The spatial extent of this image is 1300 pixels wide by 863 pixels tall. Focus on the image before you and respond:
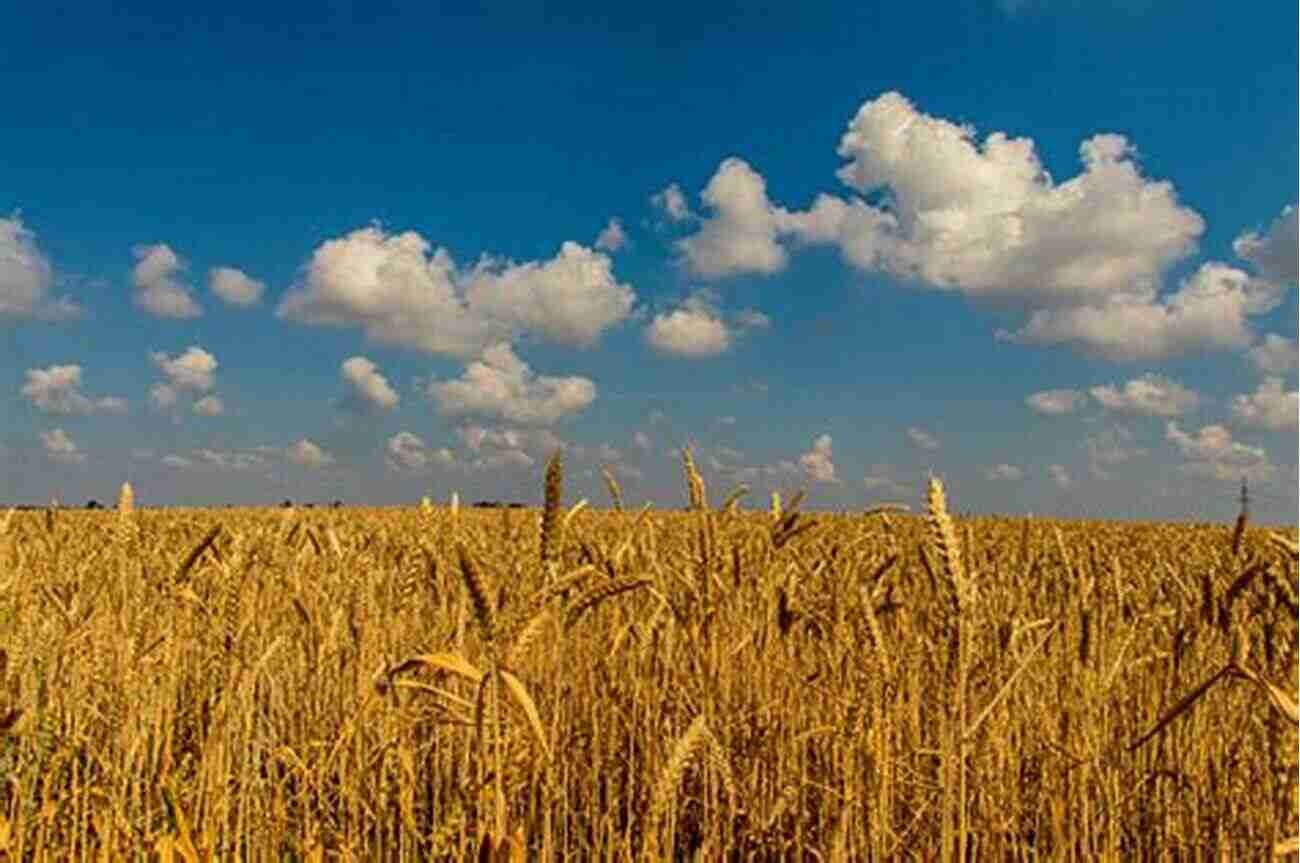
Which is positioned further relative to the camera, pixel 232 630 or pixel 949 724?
pixel 232 630

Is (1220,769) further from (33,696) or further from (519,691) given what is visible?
(33,696)

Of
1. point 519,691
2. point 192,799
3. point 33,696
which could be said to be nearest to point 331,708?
point 192,799

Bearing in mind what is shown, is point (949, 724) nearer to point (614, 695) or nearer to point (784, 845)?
point (784, 845)

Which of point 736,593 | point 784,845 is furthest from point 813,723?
point 784,845

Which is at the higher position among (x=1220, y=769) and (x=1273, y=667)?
(x=1273, y=667)

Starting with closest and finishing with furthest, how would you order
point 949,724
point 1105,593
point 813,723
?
point 949,724 < point 813,723 < point 1105,593

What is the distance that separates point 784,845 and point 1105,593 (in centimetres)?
295

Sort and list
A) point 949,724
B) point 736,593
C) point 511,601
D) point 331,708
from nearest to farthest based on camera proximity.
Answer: point 949,724 → point 511,601 → point 736,593 → point 331,708

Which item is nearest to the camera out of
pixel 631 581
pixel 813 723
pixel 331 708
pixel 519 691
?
pixel 519 691

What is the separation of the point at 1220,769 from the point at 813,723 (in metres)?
1.04

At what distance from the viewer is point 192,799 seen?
2.80 meters

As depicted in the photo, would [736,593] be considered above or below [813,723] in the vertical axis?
above

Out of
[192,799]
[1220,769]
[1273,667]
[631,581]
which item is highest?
[631,581]

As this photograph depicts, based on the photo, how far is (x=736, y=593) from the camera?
2992mm
